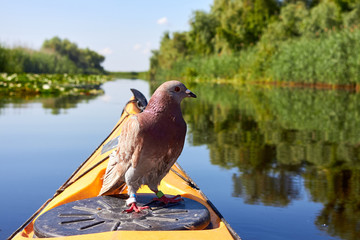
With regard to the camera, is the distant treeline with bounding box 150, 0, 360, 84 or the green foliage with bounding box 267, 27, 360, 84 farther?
the distant treeline with bounding box 150, 0, 360, 84

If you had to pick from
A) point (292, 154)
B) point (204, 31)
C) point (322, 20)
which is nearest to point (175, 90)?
point (292, 154)

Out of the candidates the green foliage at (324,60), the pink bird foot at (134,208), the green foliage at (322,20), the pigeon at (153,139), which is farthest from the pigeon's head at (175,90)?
the green foliage at (322,20)

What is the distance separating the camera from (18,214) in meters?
3.93

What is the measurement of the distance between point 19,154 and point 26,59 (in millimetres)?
28139

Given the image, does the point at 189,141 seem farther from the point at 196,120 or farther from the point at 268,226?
the point at 268,226

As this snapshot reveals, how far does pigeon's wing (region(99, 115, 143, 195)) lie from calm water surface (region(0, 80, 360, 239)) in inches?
18.5

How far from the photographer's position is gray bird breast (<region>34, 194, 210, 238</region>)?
196 centimetres

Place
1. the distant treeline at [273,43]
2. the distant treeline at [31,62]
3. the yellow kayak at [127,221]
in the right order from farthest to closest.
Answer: the distant treeline at [31,62]
the distant treeline at [273,43]
the yellow kayak at [127,221]

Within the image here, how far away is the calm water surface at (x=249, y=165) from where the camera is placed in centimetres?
376

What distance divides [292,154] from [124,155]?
4.88 meters

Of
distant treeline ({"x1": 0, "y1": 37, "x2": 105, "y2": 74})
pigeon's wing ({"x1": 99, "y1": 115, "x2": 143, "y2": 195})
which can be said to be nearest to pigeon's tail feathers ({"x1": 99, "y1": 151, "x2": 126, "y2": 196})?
pigeon's wing ({"x1": 99, "y1": 115, "x2": 143, "y2": 195})

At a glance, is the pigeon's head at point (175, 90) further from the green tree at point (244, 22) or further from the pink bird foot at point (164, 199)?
the green tree at point (244, 22)

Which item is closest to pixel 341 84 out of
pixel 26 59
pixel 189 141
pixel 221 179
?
pixel 189 141

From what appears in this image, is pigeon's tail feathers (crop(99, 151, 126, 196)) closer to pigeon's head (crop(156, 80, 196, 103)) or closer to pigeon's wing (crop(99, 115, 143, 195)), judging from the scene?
pigeon's wing (crop(99, 115, 143, 195))
